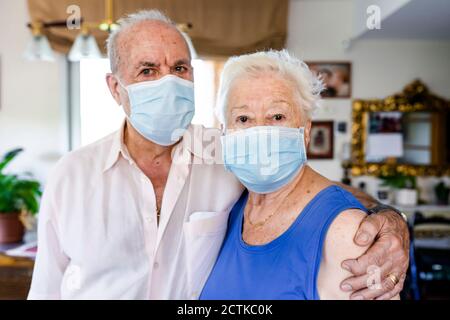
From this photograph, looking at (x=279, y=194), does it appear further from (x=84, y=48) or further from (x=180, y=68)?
(x=84, y=48)

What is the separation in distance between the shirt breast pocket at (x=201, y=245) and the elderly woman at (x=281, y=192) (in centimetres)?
2

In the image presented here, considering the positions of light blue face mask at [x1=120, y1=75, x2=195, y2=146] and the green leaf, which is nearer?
light blue face mask at [x1=120, y1=75, x2=195, y2=146]

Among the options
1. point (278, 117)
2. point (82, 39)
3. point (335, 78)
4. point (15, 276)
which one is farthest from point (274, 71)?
point (15, 276)

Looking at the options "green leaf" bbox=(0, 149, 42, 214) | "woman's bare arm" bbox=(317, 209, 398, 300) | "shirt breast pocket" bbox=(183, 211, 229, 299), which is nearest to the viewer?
"woman's bare arm" bbox=(317, 209, 398, 300)

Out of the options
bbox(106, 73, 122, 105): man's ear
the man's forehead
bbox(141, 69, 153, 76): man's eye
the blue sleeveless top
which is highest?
the man's forehead

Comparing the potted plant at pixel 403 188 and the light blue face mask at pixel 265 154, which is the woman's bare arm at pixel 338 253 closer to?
the light blue face mask at pixel 265 154

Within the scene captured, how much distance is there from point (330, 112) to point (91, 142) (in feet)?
1.35

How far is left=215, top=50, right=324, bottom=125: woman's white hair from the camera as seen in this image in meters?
0.61

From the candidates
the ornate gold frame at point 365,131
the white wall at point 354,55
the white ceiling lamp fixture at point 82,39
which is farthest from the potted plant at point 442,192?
the white ceiling lamp fixture at point 82,39

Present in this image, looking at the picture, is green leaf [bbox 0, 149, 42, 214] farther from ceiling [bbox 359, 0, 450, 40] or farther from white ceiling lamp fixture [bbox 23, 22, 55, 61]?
ceiling [bbox 359, 0, 450, 40]

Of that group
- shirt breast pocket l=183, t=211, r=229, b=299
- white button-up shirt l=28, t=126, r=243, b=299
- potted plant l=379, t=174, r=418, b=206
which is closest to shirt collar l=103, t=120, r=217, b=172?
white button-up shirt l=28, t=126, r=243, b=299

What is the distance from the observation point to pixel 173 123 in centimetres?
65

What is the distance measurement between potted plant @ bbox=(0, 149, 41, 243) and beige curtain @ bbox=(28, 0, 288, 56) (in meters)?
0.27
